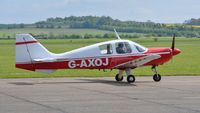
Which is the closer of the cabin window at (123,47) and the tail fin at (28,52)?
the tail fin at (28,52)

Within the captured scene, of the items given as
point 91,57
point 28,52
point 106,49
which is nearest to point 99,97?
point 91,57

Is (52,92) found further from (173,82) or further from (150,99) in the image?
(173,82)

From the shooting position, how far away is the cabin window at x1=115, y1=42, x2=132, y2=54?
25.6m

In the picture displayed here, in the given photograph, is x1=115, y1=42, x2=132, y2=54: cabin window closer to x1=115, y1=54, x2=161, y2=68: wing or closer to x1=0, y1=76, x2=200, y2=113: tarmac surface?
x1=115, y1=54, x2=161, y2=68: wing

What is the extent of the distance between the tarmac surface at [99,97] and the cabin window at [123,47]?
1.71m

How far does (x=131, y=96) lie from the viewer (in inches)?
744

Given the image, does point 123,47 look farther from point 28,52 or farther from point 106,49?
point 28,52

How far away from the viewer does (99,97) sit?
60.7 ft

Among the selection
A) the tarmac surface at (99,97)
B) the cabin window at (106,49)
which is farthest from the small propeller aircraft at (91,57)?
the tarmac surface at (99,97)

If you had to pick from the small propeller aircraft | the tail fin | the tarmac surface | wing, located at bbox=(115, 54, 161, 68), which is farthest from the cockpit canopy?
the tail fin

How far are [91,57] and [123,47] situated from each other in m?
1.62

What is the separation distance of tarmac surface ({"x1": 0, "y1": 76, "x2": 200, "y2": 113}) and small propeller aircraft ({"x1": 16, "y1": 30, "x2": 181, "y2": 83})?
85cm

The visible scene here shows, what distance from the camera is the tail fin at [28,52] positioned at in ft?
80.4

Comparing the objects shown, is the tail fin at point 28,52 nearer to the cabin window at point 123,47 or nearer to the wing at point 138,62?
the cabin window at point 123,47
